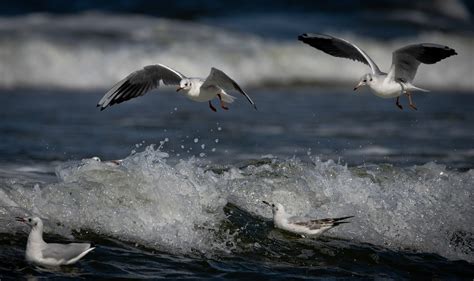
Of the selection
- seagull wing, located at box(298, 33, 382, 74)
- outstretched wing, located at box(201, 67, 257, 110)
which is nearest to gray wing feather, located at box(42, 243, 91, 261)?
outstretched wing, located at box(201, 67, 257, 110)

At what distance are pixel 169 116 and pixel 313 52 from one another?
32.2ft

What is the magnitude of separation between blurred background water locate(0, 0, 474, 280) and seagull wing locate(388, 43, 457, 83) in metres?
1.00

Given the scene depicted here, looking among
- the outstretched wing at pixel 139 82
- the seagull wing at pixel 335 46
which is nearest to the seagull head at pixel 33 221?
the outstretched wing at pixel 139 82

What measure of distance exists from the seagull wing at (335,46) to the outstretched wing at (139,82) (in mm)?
1442

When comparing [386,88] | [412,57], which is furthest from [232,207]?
[412,57]

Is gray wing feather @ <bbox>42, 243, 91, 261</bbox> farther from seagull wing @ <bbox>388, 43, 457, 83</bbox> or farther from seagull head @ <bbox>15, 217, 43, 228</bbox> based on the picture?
seagull wing @ <bbox>388, 43, 457, 83</bbox>

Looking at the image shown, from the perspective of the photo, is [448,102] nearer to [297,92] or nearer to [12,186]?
[297,92]

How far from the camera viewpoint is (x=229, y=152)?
12.1 meters

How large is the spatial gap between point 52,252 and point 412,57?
4694mm

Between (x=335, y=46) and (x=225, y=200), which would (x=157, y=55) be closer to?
(x=335, y=46)

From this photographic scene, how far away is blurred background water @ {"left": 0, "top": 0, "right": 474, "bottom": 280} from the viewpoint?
24.2 ft

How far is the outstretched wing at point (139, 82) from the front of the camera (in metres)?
9.39

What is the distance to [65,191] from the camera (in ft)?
25.5

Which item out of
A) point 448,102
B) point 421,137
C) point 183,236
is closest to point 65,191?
point 183,236
